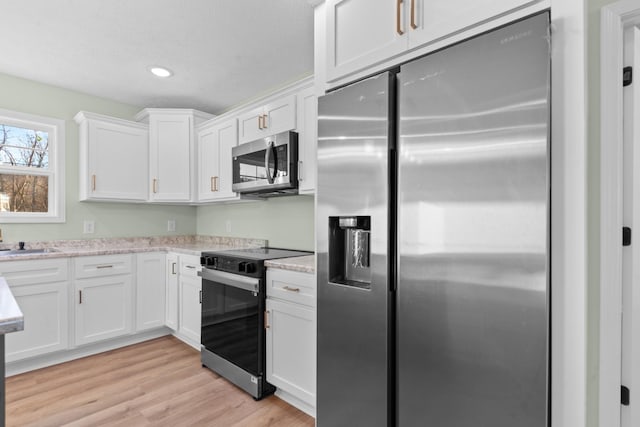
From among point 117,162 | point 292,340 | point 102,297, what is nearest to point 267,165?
point 292,340

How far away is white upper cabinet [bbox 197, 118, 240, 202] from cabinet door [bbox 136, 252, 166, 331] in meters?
0.77

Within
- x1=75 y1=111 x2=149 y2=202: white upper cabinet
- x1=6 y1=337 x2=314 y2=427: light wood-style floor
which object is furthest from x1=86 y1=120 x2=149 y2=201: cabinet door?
x1=6 y1=337 x2=314 y2=427: light wood-style floor

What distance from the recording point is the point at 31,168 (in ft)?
10.1

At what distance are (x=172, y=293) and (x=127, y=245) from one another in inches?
32.4

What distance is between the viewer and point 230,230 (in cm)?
361

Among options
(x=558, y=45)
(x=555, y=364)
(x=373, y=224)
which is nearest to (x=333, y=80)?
(x=373, y=224)

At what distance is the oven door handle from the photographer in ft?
7.24

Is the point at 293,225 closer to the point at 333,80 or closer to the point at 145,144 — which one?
the point at 333,80

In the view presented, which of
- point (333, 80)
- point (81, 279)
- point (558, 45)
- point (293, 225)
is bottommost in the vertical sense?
point (81, 279)

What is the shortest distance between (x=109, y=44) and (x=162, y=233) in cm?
212

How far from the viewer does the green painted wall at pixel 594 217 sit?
1.20 meters

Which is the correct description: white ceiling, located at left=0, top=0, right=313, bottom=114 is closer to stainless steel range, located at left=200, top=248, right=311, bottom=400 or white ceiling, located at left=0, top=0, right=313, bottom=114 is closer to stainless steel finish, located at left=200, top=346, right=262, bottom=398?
stainless steel range, located at left=200, top=248, right=311, bottom=400

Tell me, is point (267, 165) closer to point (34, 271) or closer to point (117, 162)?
point (117, 162)

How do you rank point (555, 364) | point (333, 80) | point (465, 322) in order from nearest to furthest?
1. point (555, 364)
2. point (465, 322)
3. point (333, 80)
